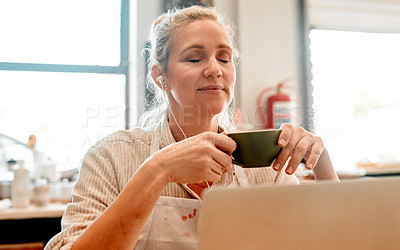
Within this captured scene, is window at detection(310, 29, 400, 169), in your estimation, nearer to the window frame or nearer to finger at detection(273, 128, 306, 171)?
the window frame

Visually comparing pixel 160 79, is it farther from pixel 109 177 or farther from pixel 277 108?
pixel 277 108

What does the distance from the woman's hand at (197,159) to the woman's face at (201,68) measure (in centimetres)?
36

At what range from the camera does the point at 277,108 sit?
9.31ft

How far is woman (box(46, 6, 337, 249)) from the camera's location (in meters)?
0.74

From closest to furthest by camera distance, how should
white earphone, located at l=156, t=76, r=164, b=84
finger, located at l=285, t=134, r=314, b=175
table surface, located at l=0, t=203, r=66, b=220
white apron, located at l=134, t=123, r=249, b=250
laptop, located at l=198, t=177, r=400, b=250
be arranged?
laptop, located at l=198, t=177, r=400, b=250 → finger, located at l=285, t=134, r=314, b=175 → white apron, located at l=134, t=123, r=249, b=250 → white earphone, located at l=156, t=76, r=164, b=84 → table surface, located at l=0, t=203, r=66, b=220

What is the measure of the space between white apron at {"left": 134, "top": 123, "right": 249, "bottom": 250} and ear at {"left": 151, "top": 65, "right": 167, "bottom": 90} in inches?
17.1

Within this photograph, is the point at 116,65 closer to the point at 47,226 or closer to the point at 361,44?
the point at 47,226

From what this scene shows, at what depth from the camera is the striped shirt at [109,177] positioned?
2.95 ft

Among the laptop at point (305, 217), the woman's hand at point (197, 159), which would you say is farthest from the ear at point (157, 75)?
the laptop at point (305, 217)

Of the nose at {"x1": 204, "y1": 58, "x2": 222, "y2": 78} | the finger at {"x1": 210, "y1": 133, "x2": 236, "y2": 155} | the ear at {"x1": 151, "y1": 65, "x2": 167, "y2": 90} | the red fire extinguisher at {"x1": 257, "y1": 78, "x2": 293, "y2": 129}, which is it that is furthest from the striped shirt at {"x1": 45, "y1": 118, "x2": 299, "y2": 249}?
the red fire extinguisher at {"x1": 257, "y1": 78, "x2": 293, "y2": 129}

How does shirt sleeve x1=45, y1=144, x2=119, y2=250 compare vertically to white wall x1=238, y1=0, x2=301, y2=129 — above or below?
below

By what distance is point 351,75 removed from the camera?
3326 millimetres

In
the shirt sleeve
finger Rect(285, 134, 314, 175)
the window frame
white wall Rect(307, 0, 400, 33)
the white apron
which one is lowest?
the white apron

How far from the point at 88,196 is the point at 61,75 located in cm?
218
